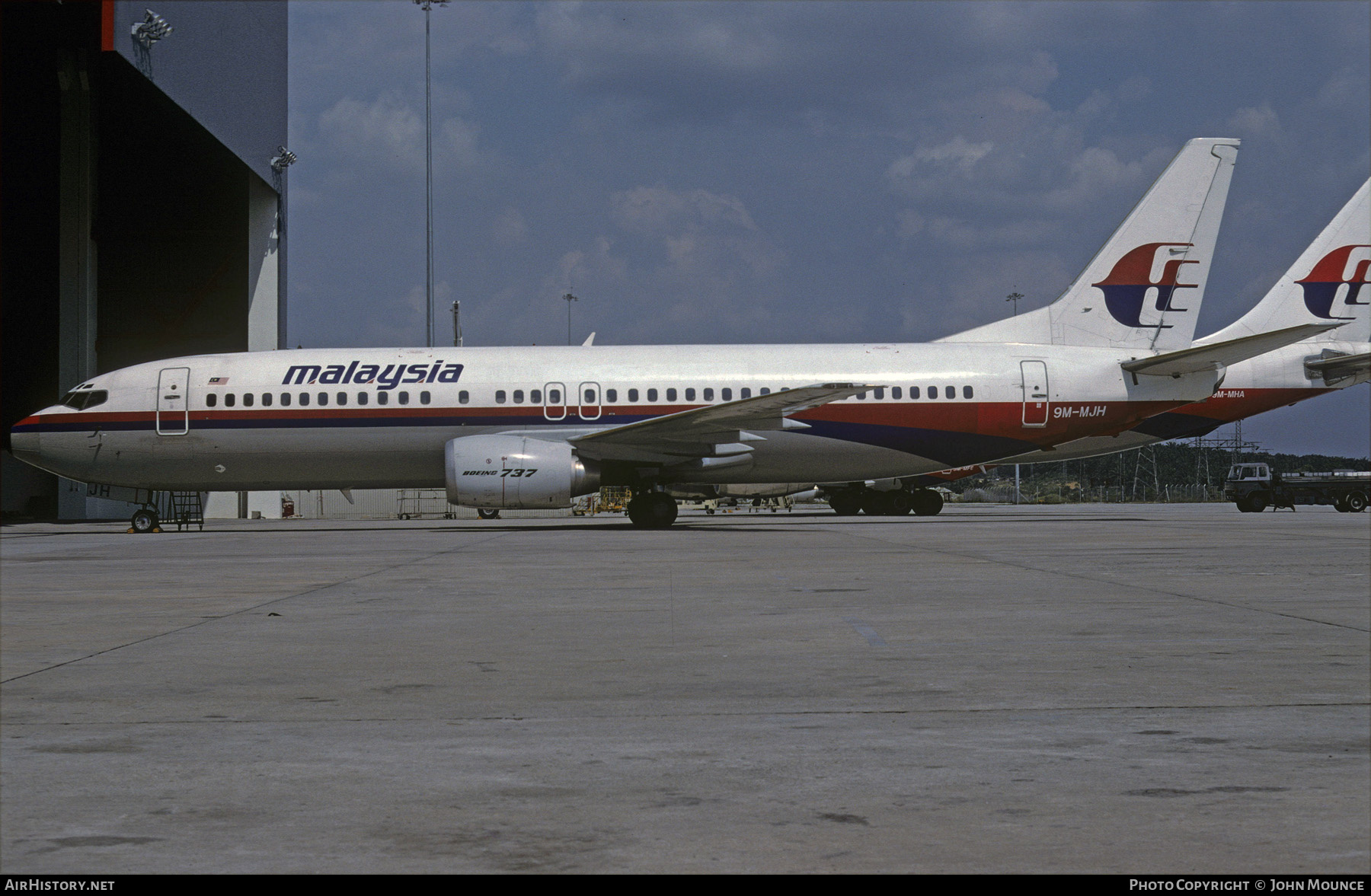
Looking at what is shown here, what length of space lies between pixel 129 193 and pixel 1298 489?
39.0 meters

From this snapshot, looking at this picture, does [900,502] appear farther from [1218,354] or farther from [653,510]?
[653,510]

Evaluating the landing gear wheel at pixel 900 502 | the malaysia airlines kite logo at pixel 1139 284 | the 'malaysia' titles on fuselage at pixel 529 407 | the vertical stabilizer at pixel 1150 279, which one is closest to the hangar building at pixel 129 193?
the 'malaysia' titles on fuselage at pixel 529 407

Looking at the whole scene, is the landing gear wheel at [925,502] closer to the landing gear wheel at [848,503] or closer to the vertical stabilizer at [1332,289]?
the landing gear wheel at [848,503]

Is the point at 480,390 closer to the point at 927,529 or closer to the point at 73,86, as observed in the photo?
the point at 927,529

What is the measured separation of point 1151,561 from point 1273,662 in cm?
767

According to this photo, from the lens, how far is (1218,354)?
993 inches

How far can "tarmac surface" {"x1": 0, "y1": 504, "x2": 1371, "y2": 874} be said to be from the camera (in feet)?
11.3

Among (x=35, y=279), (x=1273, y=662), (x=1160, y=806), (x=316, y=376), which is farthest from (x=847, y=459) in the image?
(x=35, y=279)

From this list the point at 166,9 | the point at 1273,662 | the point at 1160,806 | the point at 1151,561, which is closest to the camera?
the point at 1160,806

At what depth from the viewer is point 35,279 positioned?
42.5 metres

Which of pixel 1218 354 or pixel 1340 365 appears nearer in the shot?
pixel 1218 354

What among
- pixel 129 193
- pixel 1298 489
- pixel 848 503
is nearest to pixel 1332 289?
pixel 1298 489

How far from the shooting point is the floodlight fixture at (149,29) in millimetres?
29125
